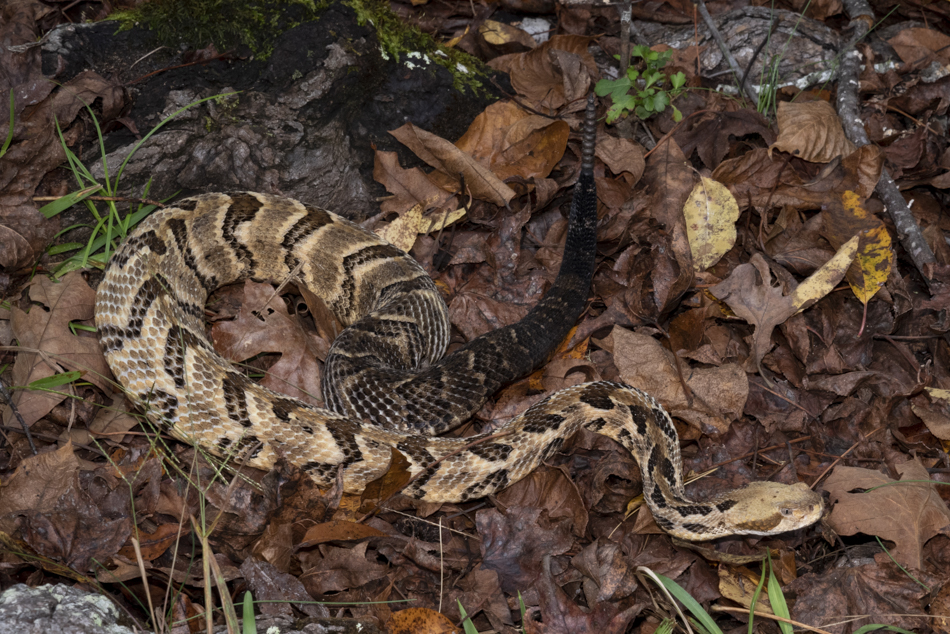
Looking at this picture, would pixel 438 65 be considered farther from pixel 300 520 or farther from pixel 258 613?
pixel 258 613

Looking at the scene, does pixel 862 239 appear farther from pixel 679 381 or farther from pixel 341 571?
pixel 341 571

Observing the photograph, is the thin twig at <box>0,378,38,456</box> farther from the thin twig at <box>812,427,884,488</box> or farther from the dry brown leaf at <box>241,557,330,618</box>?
the thin twig at <box>812,427,884,488</box>

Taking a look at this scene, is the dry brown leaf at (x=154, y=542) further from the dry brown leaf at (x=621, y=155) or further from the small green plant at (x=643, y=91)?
the small green plant at (x=643, y=91)

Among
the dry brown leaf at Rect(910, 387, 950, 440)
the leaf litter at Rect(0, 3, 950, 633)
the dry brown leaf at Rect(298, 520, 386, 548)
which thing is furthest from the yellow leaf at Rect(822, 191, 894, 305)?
the dry brown leaf at Rect(298, 520, 386, 548)

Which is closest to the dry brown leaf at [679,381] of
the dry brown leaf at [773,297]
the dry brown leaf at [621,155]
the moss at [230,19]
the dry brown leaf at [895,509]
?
the dry brown leaf at [773,297]

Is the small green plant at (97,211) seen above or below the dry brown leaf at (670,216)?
above

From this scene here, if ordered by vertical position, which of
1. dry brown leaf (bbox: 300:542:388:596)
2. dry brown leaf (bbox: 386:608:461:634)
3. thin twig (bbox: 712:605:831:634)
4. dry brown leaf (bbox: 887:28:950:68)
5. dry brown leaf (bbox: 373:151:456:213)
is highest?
dry brown leaf (bbox: 887:28:950:68)
